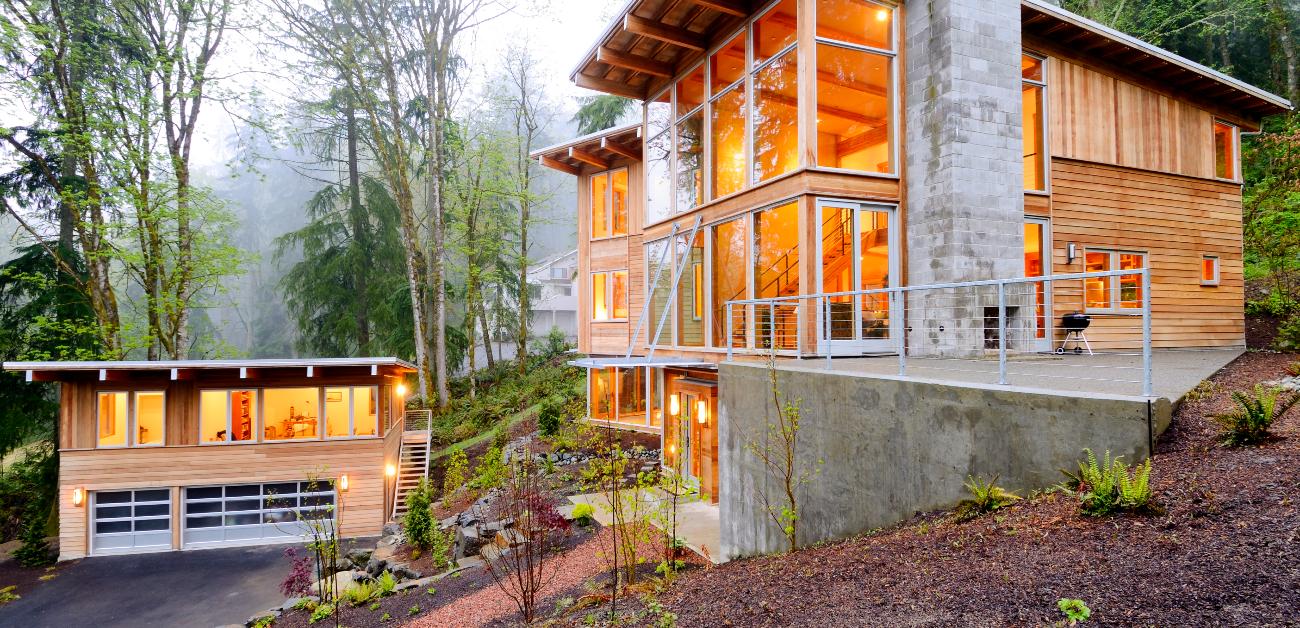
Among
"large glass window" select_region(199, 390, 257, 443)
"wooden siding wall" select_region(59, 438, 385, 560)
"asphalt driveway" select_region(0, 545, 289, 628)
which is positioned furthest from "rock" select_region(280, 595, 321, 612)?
"large glass window" select_region(199, 390, 257, 443)

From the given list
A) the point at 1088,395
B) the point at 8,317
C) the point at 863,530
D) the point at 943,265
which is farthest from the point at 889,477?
the point at 8,317

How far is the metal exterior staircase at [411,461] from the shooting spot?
1550 centimetres

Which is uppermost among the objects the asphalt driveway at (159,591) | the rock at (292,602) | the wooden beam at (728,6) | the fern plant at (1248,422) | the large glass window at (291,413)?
the wooden beam at (728,6)

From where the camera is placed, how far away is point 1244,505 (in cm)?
271

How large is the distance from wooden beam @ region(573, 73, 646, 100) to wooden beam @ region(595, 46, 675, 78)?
834mm

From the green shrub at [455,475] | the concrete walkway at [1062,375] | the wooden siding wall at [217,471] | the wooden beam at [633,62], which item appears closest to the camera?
the concrete walkway at [1062,375]

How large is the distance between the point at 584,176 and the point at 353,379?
8473 millimetres

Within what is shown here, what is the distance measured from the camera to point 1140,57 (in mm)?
9734

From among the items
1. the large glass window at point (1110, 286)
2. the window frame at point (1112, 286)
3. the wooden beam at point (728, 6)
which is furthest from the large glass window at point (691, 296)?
the large glass window at point (1110, 286)

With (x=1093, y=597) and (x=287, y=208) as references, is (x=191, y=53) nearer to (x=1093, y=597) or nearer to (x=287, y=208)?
(x=1093, y=597)

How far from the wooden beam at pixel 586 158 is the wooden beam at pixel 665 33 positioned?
20.1 ft

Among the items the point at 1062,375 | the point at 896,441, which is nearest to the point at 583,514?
the point at 896,441

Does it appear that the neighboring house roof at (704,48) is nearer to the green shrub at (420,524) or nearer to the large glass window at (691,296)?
the large glass window at (691,296)

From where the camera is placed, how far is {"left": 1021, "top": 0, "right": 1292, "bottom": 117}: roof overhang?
8.81m
